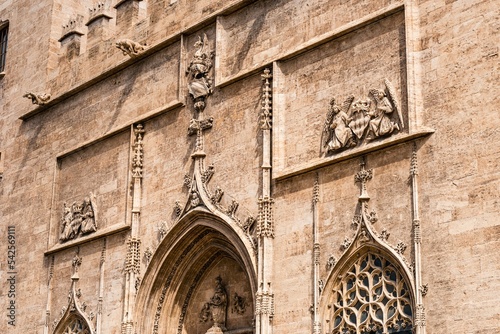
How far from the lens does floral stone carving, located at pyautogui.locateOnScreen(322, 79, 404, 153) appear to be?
12820 mm

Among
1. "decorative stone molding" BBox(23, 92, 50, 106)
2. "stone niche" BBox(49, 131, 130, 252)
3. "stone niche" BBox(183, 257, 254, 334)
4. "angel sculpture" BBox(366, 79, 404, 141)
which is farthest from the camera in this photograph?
"decorative stone molding" BBox(23, 92, 50, 106)

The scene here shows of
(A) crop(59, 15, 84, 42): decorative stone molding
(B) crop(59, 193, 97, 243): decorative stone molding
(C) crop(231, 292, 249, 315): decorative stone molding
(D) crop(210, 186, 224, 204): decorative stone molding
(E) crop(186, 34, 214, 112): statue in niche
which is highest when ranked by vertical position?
(A) crop(59, 15, 84, 42): decorative stone molding

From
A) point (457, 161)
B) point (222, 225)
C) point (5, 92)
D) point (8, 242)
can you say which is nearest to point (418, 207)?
point (457, 161)

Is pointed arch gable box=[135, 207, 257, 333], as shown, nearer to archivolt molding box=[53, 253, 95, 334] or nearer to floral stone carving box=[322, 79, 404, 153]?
archivolt molding box=[53, 253, 95, 334]

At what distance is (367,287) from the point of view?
1264cm

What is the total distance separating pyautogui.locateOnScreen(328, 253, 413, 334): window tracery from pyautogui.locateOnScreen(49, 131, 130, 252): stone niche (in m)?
5.01

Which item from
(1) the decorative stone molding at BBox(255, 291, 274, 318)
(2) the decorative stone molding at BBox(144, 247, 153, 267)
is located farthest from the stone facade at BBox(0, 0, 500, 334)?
(2) the decorative stone molding at BBox(144, 247, 153, 267)

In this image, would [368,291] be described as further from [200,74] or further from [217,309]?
[200,74]

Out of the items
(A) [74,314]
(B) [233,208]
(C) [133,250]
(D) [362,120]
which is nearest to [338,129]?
(D) [362,120]

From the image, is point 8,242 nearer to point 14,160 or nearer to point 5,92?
point 14,160

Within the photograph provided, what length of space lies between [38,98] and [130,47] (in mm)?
3151

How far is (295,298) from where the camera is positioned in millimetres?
13414

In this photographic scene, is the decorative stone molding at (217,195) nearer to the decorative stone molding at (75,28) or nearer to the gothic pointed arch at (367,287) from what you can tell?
the gothic pointed arch at (367,287)

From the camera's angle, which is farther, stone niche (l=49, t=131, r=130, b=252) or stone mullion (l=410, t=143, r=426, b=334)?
stone niche (l=49, t=131, r=130, b=252)
